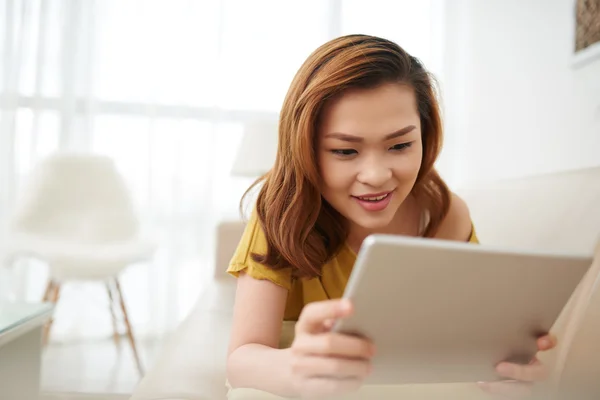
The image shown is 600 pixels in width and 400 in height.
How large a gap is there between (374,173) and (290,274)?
0.23 m

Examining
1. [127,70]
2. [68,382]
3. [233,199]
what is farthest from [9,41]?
[68,382]

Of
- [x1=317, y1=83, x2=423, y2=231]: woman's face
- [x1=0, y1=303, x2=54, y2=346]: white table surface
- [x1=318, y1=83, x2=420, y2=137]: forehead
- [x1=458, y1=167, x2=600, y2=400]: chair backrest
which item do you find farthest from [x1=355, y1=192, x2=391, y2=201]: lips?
[x1=0, y1=303, x2=54, y2=346]: white table surface

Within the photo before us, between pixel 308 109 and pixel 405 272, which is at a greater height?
pixel 308 109

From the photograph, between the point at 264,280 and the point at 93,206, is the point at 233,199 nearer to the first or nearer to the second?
the point at 93,206

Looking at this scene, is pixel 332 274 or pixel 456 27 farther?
pixel 456 27

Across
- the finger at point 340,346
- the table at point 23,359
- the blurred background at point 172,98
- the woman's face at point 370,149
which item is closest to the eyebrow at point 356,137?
the woman's face at point 370,149

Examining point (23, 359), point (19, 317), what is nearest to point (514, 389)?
point (19, 317)

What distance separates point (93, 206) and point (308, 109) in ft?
7.36

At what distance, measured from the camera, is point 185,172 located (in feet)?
9.84

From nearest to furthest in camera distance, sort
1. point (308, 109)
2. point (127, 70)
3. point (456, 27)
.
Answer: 1. point (308, 109)
2. point (127, 70)
3. point (456, 27)

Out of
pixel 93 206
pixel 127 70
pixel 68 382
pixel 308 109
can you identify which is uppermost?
pixel 127 70

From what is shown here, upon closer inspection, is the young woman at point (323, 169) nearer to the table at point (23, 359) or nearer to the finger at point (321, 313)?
the finger at point (321, 313)

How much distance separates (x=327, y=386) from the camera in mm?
538

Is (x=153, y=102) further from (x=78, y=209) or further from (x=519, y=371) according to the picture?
(x=519, y=371)
